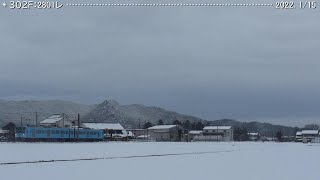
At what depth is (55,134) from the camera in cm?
9125

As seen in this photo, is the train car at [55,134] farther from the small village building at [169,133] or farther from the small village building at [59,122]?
the small village building at [169,133]

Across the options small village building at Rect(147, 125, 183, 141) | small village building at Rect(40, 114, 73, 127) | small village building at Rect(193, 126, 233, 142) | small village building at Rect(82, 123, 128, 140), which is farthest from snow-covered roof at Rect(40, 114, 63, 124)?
small village building at Rect(193, 126, 233, 142)


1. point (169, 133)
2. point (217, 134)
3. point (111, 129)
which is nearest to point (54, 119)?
point (111, 129)

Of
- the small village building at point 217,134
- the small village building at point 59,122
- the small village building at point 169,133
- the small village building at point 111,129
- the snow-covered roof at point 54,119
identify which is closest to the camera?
the small village building at point 59,122

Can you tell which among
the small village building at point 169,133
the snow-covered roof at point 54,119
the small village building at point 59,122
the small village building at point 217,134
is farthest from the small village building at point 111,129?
the small village building at point 217,134

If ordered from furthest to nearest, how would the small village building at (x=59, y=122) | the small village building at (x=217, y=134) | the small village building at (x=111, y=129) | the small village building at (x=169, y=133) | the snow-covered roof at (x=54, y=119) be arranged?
1. the small village building at (x=217, y=134)
2. the small village building at (x=169, y=133)
3. the small village building at (x=111, y=129)
4. the snow-covered roof at (x=54, y=119)
5. the small village building at (x=59, y=122)

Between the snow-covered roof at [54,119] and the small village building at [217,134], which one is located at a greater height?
the snow-covered roof at [54,119]

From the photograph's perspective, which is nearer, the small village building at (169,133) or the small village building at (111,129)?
the small village building at (111,129)

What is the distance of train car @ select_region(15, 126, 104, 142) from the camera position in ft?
286

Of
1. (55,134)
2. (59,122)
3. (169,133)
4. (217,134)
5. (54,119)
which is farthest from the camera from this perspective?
(217,134)

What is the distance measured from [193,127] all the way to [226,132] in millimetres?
37541

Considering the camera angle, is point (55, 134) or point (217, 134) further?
point (217, 134)

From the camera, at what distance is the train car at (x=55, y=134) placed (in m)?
87.3

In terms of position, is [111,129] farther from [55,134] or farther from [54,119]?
[55,134]
